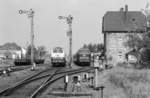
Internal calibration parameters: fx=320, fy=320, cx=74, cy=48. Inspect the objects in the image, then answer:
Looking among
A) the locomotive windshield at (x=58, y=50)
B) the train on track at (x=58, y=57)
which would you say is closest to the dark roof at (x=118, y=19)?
the locomotive windshield at (x=58, y=50)

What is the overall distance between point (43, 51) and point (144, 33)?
356 ft

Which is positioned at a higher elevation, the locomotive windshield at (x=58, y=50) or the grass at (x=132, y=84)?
the locomotive windshield at (x=58, y=50)

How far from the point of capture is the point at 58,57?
52.0 metres

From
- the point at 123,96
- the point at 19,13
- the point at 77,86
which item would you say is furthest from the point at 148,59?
the point at 123,96

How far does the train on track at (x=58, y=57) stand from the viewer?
51812 mm

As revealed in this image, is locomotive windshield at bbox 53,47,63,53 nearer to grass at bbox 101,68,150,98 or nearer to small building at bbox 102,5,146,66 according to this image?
small building at bbox 102,5,146,66

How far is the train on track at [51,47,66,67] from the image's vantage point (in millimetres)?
51812

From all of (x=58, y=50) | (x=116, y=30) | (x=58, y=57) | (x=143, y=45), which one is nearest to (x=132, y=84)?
(x=143, y=45)

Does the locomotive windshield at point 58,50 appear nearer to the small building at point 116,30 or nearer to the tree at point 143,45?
the tree at point 143,45

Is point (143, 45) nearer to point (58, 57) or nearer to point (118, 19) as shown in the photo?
point (58, 57)

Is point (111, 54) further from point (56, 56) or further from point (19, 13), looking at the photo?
point (19, 13)

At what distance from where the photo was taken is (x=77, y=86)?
1945cm

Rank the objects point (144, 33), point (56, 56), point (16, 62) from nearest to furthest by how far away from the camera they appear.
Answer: point (144, 33) < point (56, 56) < point (16, 62)

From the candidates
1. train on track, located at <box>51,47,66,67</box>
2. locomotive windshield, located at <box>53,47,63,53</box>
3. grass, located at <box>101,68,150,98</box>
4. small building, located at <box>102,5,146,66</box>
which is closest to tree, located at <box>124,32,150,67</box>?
train on track, located at <box>51,47,66,67</box>
